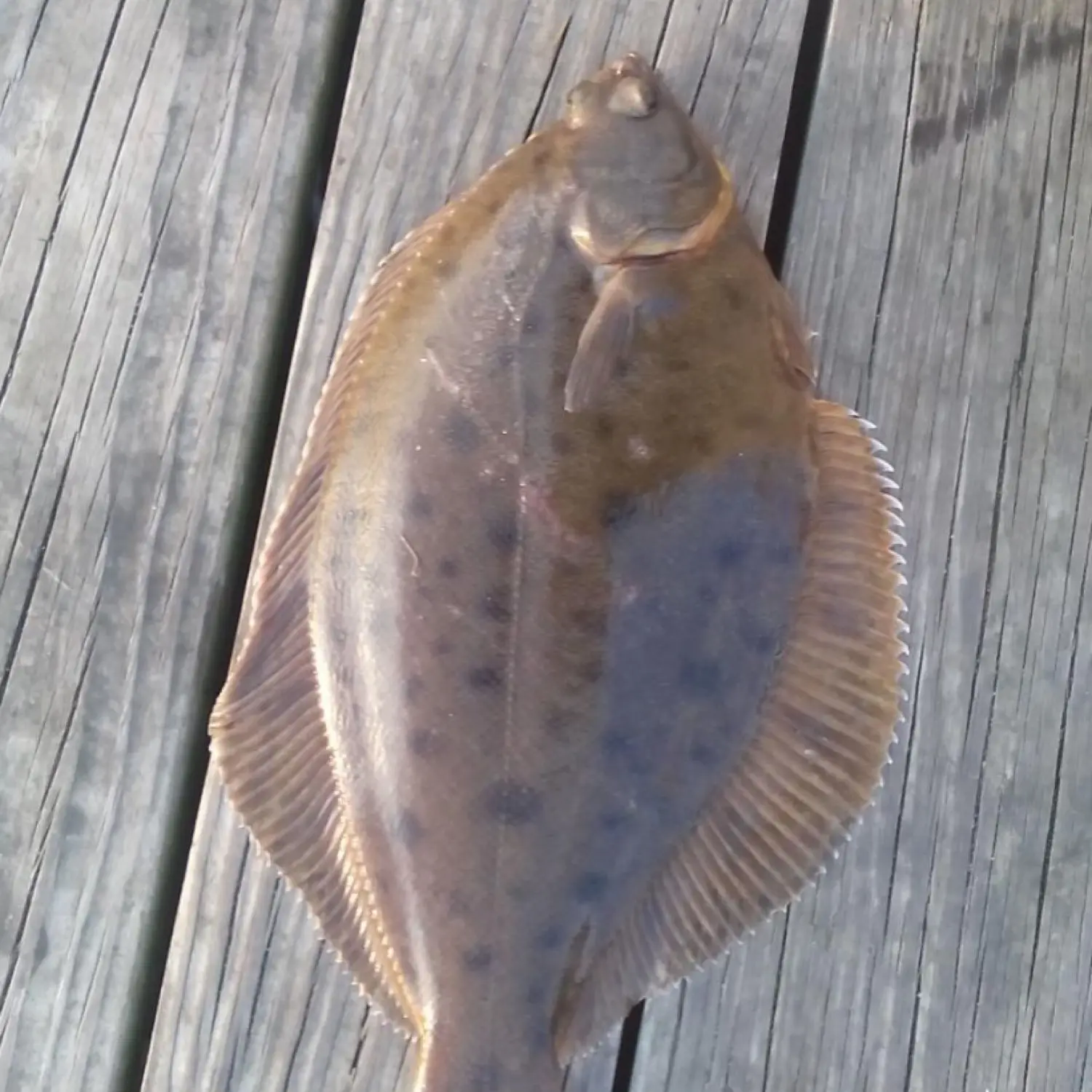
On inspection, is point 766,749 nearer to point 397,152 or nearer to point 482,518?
point 482,518

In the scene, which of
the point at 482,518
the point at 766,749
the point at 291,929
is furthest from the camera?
the point at 291,929

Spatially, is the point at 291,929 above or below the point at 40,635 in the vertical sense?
below

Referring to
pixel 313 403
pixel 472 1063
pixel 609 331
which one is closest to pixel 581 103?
pixel 609 331

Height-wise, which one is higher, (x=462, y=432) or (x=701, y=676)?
(x=462, y=432)

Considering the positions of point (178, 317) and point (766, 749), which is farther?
point (178, 317)

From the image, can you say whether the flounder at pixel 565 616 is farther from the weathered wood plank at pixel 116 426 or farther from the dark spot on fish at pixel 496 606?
the weathered wood plank at pixel 116 426

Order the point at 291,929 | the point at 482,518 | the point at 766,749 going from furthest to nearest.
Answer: the point at 291,929
the point at 766,749
the point at 482,518

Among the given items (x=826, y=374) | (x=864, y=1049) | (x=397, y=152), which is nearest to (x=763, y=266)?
(x=826, y=374)

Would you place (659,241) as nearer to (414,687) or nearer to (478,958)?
(414,687)
